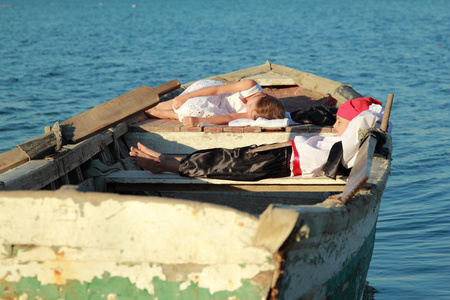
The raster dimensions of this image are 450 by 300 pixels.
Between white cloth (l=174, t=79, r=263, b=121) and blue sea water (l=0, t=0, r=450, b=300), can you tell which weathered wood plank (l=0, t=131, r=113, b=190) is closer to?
white cloth (l=174, t=79, r=263, b=121)

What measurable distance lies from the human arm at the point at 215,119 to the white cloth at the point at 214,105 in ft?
0.31

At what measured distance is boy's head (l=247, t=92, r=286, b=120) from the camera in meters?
5.29

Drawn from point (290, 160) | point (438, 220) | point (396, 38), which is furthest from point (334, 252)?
point (396, 38)

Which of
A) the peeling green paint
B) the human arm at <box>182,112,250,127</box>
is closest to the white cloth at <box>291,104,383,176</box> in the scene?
the human arm at <box>182,112,250,127</box>

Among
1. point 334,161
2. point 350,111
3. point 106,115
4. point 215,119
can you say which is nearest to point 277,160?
Answer: point 334,161

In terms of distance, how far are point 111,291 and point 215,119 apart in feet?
9.40

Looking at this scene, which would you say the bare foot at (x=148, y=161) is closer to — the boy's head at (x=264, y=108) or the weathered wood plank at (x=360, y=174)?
the boy's head at (x=264, y=108)

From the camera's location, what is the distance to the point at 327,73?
51.8 feet

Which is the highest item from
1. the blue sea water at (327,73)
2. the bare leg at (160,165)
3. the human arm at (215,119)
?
the human arm at (215,119)

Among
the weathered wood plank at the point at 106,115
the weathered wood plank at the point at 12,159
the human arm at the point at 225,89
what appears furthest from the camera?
the human arm at the point at 225,89

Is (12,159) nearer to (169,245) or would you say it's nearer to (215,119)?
(169,245)

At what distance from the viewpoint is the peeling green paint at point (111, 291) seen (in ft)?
8.41

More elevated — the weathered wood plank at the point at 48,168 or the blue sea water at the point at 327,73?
the weathered wood plank at the point at 48,168

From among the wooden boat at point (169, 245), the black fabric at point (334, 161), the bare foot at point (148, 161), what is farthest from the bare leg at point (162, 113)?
the wooden boat at point (169, 245)
